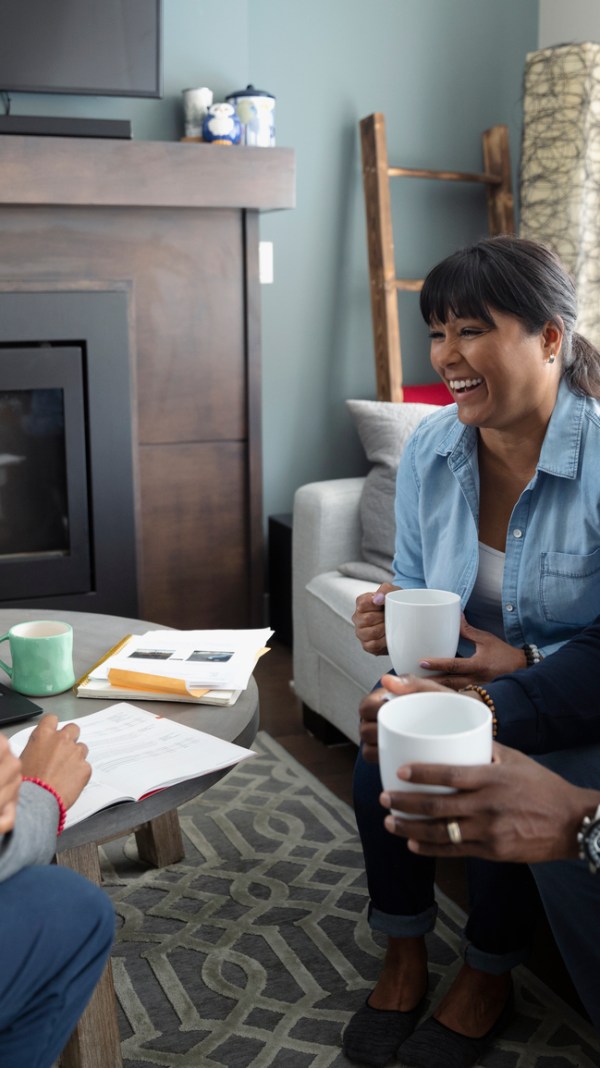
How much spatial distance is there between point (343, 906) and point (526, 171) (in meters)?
2.18

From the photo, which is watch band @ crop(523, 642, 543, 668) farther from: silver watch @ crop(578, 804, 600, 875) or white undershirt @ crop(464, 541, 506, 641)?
silver watch @ crop(578, 804, 600, 875)

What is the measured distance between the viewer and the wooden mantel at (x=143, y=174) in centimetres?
258

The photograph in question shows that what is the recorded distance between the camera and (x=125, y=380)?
2.81 meters

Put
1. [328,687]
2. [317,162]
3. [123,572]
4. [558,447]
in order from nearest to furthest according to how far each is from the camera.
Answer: [558,447]
[328,687]
[123,572]
[317,162]

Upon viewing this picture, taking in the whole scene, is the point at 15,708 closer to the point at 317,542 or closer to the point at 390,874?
the point at 390,874

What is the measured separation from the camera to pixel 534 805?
0.88 meters

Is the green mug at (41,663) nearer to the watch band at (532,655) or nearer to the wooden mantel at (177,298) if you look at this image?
the watch band at (532,655)

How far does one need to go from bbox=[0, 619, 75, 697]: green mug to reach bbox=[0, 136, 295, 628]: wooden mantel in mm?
1435

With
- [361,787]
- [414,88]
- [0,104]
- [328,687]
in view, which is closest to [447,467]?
[361,787]

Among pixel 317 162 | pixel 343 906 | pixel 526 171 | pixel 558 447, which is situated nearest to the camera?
pixel 558 447

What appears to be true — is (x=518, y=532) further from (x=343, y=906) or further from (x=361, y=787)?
(x=343, y=906)

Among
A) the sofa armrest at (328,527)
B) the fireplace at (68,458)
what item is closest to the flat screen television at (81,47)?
the fireplace at (68,458)

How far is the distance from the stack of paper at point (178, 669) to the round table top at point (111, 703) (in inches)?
0.5

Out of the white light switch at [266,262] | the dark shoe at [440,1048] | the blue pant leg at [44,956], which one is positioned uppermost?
the white light switch at [266,262]
